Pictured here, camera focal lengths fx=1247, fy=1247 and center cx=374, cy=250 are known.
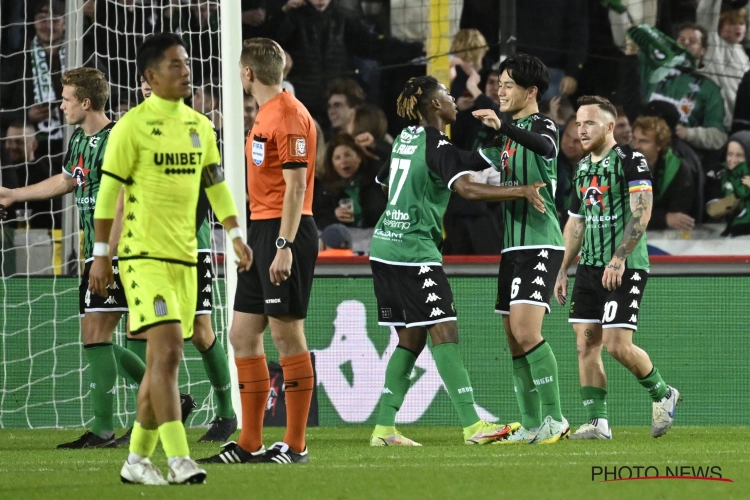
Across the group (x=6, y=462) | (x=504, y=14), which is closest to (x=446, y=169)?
(x=6, y=462)

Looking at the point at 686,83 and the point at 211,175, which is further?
the point at 686,83

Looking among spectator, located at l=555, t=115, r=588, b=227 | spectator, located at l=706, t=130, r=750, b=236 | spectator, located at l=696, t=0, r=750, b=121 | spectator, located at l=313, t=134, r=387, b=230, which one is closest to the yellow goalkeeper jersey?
spectator, located at l=313, t=134, r=387, b=230

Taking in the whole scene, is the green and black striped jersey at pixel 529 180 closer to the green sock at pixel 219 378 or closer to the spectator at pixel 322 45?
the green sock at pixel 219 378

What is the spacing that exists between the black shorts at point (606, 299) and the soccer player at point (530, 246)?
683mm

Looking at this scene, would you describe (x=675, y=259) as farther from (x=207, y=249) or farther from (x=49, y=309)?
(x=49, y=309)

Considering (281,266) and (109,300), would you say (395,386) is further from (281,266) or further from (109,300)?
(109,300)

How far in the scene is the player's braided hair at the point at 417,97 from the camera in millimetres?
7156

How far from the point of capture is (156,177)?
5215 millimetres

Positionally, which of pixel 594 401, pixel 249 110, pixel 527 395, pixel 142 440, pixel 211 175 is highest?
pixel 211 175

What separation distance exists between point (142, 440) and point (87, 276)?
2365 millimetres

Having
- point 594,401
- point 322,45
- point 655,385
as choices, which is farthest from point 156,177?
point 322,45

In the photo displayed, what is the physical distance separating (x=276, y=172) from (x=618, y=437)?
3.16 m

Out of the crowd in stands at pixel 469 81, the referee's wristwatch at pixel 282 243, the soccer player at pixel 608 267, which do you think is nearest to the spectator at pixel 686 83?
the crowd in stands at pixel 469 81

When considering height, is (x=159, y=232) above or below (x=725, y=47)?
below
